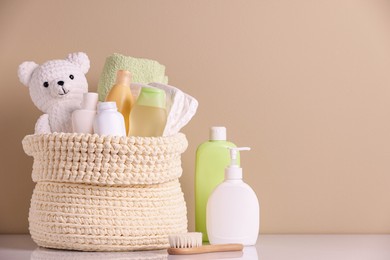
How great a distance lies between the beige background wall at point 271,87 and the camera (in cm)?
143

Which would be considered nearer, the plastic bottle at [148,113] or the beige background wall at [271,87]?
the plastic bottle at [148,113]

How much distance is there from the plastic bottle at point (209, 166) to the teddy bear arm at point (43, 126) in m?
0.30

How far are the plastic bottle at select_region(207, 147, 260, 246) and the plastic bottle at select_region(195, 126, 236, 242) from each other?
86mm

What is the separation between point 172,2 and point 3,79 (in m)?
0.42

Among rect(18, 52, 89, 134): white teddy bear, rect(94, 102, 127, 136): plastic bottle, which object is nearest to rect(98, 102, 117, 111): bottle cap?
rect(94, 102, 127, 136): plastic bottle

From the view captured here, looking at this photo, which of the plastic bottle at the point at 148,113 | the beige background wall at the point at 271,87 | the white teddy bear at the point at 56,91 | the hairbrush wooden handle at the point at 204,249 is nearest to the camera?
the hairbrush wooden handle at the point at 204,249

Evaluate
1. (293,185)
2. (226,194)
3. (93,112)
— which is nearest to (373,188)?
(293,185)

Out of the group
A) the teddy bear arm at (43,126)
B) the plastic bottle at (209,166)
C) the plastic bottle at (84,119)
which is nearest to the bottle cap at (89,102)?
the plastic bottle at (84,119)

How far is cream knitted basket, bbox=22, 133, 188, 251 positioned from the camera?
1101mm

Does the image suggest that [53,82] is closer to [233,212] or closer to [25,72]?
[25,72]

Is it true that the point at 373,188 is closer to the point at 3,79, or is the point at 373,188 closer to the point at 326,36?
the point at 326,36

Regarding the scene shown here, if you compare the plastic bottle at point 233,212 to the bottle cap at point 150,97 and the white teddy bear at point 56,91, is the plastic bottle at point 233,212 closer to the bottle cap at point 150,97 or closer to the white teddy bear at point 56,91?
the bottle cap at point 150,97

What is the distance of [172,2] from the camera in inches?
57.4

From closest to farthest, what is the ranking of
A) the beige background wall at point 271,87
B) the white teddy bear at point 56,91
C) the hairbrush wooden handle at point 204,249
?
1. the hairbrush wooden handle at point 204,249
2. the white teddy bear at point 56,91
3. the beige background wall at point 271,87
